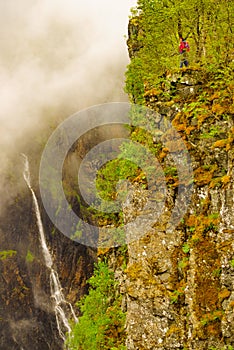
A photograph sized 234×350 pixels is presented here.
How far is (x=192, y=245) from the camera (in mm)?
10633

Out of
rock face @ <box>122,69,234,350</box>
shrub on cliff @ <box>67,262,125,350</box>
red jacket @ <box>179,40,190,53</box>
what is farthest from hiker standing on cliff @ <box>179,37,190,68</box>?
shrub on cliff @ <box>67,262,125,350</box>

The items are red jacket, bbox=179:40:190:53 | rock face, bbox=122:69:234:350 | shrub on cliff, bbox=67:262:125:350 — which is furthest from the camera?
shrub on cliff, bbox=67:262:125:350

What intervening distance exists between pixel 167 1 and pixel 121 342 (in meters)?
11.7

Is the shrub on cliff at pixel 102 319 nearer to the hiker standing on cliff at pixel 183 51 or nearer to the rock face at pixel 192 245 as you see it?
the rock face at pixel 192 245

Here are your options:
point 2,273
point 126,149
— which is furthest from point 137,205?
point 2,273

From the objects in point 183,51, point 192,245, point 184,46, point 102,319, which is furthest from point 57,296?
point 184,46

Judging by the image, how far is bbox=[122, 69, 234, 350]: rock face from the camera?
966cm

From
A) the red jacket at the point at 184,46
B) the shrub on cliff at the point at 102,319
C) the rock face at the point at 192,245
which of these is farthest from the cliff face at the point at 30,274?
the red jacket at the point at 184,46

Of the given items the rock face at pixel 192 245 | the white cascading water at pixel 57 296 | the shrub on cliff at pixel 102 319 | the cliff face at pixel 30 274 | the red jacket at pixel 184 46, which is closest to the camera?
the rock face at pixel 192 245

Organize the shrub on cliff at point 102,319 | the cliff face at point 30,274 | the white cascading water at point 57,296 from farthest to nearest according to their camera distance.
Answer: the cliff face at point 30,274 < the white cascading water at point 57,296 < the shrub on cliff at point 102,319

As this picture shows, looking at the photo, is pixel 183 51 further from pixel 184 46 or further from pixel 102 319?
pixel 102 319

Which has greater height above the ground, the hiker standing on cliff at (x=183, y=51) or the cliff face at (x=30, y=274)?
the hiker standing on cliff at (x=183, y=51)

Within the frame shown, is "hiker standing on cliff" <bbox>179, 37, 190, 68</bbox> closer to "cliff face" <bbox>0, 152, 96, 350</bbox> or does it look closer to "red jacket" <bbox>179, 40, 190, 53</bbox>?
"red jacket" <bbox>179, 40, 190, 53</bbox>

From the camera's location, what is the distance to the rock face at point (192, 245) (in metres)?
9.66
